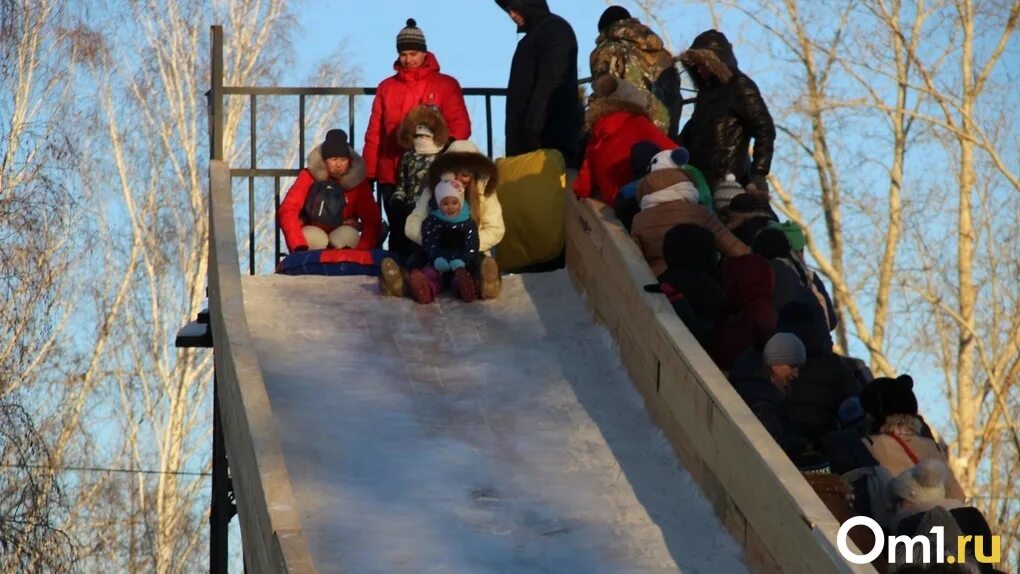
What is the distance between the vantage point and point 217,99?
14.1 m

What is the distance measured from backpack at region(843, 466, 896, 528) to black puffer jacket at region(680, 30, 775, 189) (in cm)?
396

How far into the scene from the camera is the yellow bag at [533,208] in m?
13.1

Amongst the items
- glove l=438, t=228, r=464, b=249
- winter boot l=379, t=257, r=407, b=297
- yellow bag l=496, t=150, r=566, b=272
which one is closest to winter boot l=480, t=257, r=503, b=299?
A: glove l=438, t=228, r=464, b=249

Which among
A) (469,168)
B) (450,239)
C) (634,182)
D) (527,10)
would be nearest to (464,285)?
(450,239)

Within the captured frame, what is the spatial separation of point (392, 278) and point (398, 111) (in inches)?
63.6

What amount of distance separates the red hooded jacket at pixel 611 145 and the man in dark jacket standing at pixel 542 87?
76cm

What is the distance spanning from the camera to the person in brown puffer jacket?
11781 mm

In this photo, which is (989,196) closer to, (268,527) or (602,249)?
(602,249)

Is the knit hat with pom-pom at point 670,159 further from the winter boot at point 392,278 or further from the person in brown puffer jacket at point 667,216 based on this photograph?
the winter boot at point 392,278

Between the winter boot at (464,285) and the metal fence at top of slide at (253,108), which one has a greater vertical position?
the metal fence at top of slide at (253,108)

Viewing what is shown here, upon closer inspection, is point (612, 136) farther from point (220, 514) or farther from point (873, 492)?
point (873, 492)
